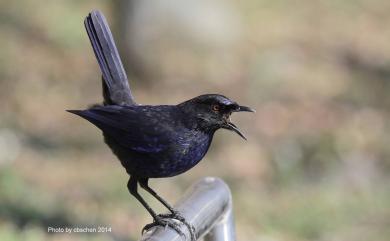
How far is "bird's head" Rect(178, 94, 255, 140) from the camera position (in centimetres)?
407

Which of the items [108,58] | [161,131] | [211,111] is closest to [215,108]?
[211,111]

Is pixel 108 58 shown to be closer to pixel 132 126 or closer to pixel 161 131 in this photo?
pixel 132 126

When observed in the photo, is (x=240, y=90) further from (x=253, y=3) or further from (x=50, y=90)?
(x=253, y=3)

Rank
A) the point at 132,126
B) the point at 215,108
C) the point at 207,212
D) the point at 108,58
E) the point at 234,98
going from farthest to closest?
the point at 234,98 → the point at 108,58 → the point at 132,126 → the point at 215,108 → the point at 207,212

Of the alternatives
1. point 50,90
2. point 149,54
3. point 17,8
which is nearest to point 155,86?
point 149,54

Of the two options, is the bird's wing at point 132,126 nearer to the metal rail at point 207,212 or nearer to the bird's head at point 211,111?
the bird's head at point 211,111

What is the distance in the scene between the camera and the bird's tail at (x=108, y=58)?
15.0 feet

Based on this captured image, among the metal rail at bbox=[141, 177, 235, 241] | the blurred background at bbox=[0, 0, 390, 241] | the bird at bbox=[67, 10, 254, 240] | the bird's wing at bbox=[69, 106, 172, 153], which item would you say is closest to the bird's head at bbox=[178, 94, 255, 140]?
the bird at bbox=[67, 10, 254, 240]

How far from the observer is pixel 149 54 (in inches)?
472

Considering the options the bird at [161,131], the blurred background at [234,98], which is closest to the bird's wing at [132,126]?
the bird at [161,131]

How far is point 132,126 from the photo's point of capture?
13.8 ft

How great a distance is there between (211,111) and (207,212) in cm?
86

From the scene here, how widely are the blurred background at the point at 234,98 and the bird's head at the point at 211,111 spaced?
1.85m

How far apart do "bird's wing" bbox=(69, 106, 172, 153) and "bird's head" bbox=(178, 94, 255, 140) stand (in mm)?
148
